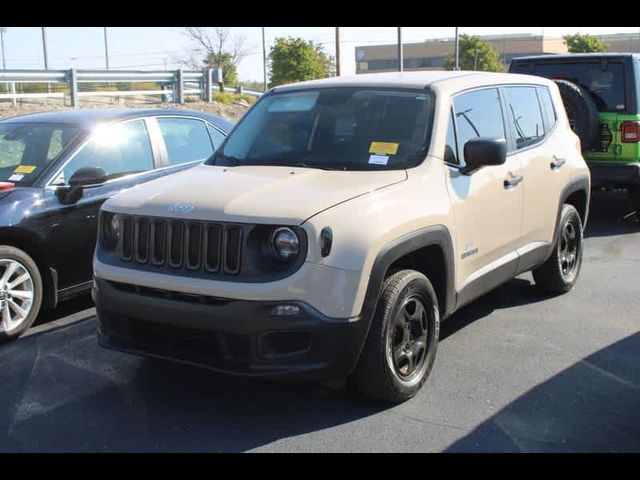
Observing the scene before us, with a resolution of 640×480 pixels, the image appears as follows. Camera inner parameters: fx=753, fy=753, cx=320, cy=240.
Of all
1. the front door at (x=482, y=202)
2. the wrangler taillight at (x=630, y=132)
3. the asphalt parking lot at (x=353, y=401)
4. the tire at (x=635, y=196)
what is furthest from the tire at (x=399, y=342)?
the tire at (x=635, y=196)

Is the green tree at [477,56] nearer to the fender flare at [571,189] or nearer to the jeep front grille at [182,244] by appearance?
the fender flare at [571,189]

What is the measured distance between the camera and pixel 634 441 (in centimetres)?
375

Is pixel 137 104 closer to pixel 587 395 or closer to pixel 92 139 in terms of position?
pixel 92 139

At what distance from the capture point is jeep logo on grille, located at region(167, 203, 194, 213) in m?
3.95

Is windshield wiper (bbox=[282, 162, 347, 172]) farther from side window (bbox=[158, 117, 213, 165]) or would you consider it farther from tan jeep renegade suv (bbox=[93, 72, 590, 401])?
side window (bbox=[158, 117, 213, 165])

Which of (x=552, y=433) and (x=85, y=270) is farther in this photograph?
(x=85, y=270)

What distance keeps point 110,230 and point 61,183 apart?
1.71 m

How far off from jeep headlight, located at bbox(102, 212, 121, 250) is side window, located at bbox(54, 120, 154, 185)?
166 cm

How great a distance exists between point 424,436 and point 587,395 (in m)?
1.13

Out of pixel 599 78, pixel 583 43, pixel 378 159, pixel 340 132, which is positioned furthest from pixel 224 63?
pixel 378 159

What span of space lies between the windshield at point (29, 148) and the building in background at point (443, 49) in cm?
7687

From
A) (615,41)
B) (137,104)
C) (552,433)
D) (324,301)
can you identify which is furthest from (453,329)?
(615,41)

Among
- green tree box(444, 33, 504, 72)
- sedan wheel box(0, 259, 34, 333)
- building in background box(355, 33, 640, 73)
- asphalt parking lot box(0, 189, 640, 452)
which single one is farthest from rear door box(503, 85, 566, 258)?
building in background box(355, 33, 640, 73)
